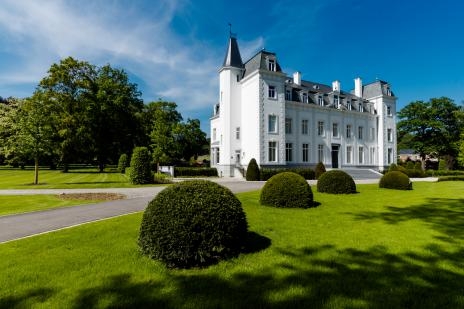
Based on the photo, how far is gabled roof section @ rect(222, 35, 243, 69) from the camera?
35.9 metres

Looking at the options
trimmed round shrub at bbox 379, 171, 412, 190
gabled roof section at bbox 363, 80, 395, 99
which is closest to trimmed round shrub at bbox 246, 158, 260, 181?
trimmed round shrub at bbox 379, 171, 412, 190

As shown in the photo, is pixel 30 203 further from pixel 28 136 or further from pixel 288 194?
pixel 288 194

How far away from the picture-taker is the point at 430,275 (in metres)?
4.57

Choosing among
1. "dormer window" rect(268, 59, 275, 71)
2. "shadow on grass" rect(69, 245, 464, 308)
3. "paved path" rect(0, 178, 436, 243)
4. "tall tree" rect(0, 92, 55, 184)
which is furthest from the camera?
"dormer window" rect(268, 59, 275, 71)

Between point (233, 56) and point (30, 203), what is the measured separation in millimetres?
30147

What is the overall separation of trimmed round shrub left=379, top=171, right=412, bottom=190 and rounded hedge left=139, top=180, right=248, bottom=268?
55.6ft

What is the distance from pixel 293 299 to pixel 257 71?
31.2 metres

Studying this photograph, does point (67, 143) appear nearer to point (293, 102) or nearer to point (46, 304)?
point (293, 102)

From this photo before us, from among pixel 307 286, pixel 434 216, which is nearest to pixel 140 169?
pixel 434 216

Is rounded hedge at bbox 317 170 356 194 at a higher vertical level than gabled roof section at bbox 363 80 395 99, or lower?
lower

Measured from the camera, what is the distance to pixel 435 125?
50.3 m

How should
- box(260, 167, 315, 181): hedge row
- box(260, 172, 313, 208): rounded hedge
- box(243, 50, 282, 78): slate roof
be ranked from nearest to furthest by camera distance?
1. box(260, 172, 313, 208): rounded hedge
2. box(260, 167, 315, 181): hedge row
3. box(243, 50, 282, 78): slate roof

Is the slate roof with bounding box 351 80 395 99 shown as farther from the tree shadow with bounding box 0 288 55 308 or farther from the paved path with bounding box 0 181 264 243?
the tree shadow with bounding box 0 288 55 308

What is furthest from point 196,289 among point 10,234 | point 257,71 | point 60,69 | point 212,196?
point 60,69
